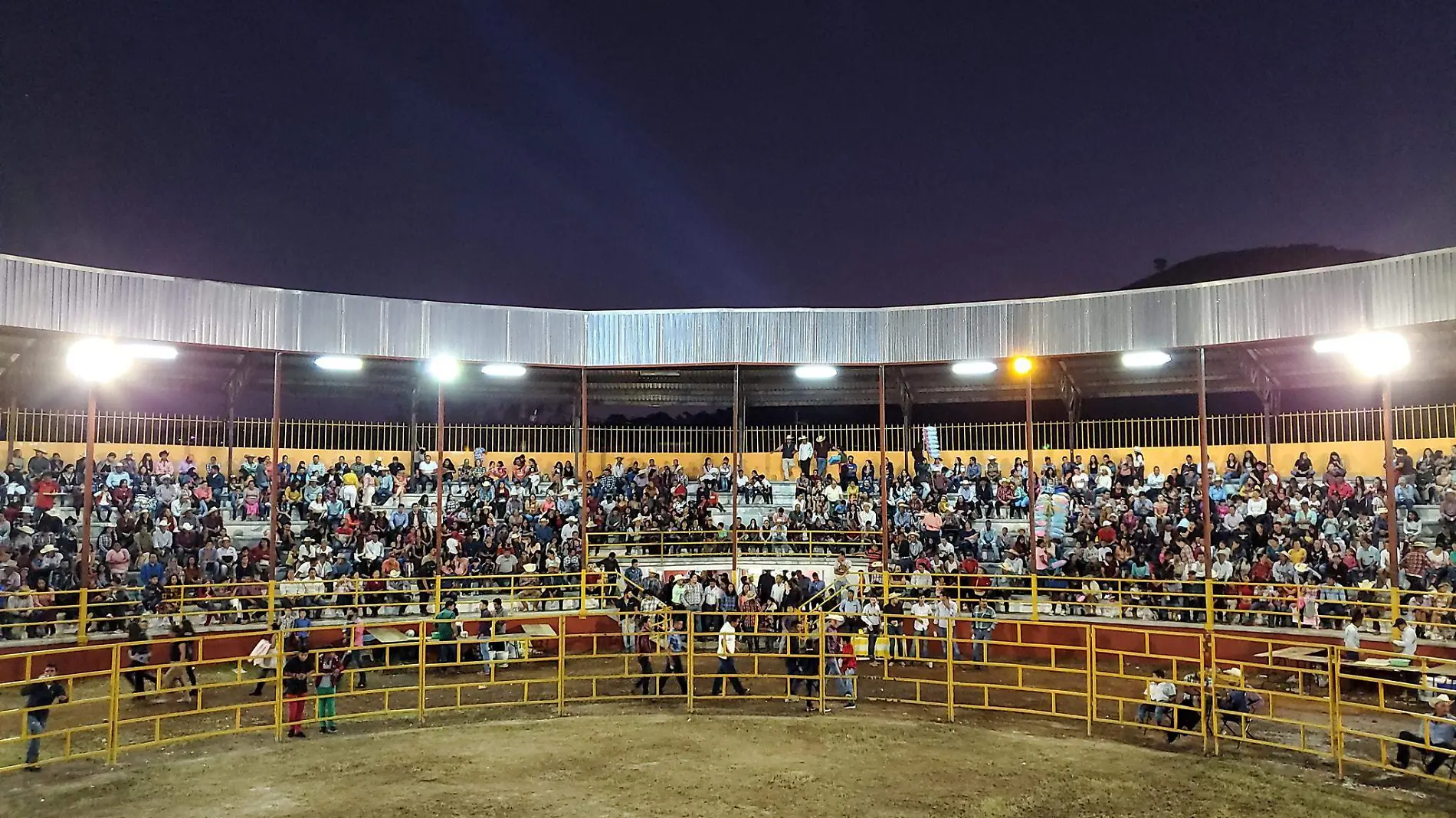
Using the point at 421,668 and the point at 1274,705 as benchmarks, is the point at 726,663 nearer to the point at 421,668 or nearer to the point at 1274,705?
the point at 421,668

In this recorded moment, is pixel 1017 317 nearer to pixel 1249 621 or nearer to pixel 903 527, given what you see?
pixel 903 527

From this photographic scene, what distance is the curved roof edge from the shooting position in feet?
62.5

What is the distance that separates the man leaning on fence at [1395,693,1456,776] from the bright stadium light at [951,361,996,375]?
503 inches

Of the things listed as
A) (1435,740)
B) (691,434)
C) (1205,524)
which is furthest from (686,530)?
(1435,740)

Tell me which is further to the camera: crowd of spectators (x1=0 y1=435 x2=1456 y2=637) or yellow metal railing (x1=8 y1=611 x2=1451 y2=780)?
crowd of spectators (x1=0 y1=435 x2=1456 y2=637)

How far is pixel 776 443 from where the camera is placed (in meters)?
34.6

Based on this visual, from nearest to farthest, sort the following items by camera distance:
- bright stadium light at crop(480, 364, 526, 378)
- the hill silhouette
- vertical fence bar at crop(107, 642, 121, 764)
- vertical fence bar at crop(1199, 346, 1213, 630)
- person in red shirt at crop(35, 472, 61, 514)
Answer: vertical fence bar at crop(107, 642, 121, 764), vertical fence bar at crop(1199, 346, 1213, 630), person in red shirt at crop(35, 472, 61, 514), bright stadium light at crop(480, 364, 526, 378), the hill silhouette

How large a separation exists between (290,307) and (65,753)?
11854mm

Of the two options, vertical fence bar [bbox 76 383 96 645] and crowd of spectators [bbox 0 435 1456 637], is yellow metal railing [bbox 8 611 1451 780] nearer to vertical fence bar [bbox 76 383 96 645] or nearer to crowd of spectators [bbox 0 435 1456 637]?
vertical fence bar [bbox 76 383 96 645]

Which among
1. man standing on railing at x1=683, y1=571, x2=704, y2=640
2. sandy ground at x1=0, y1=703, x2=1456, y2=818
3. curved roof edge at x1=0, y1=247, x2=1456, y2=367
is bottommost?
sandy ground at x1=0, y1=703, x2=1456, y2=818

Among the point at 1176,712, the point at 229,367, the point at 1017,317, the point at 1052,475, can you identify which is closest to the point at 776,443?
the point at 1052,475

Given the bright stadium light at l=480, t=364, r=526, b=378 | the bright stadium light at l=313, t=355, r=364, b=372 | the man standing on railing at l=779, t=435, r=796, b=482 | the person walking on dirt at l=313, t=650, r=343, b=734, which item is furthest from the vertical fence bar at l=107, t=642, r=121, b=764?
the man standing on railing at l=779, t=435, r=796, b=482

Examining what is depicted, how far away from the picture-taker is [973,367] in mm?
24016

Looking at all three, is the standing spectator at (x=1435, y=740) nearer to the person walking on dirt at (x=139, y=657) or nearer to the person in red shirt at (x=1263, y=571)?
the person in red shirt at (x=1263, y=571)
